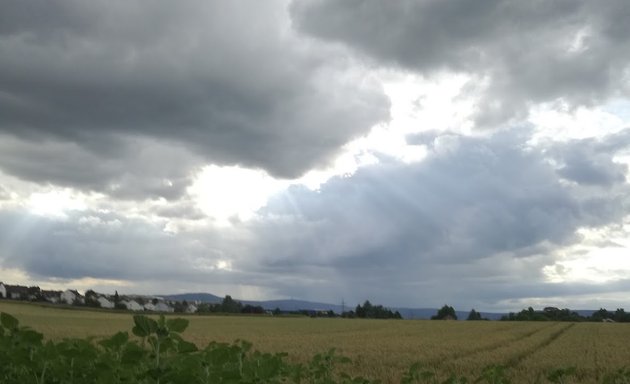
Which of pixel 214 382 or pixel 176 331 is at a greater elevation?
pixel 176 331

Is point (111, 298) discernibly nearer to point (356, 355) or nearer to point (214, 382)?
point (356, 355)

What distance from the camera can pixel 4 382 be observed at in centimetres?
425

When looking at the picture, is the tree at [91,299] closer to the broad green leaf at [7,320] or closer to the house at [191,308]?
the house at [191,308]

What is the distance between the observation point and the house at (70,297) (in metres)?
146

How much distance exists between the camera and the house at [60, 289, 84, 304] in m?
146

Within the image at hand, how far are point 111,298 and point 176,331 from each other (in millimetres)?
153485

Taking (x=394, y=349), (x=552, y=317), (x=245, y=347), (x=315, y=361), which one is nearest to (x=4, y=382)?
(x=245, y=347)

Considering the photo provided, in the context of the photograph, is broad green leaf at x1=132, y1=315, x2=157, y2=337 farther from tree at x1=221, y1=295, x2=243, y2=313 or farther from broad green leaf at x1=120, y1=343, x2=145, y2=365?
tree at x1=221, y1=295, x2=243, y2=313

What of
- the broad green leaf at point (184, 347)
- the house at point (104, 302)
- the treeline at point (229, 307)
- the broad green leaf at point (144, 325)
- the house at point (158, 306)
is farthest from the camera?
the house at point (158, 306)

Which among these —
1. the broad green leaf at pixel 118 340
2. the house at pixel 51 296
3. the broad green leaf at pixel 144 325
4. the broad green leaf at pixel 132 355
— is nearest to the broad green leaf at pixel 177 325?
the broad green leaf at pixel 144 325

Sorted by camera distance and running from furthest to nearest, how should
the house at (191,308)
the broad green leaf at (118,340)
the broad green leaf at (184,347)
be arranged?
1. the house at (191,308)
2. the broad green leaf at (118,340)
3. the broad green leaf at (184,347)

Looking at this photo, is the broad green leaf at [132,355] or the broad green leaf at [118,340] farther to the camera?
the broad green leaf at [118,340]

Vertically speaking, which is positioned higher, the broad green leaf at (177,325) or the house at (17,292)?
the house at (17,292)

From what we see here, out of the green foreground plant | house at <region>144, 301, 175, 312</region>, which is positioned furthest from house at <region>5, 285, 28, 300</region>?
the green foreground plant
